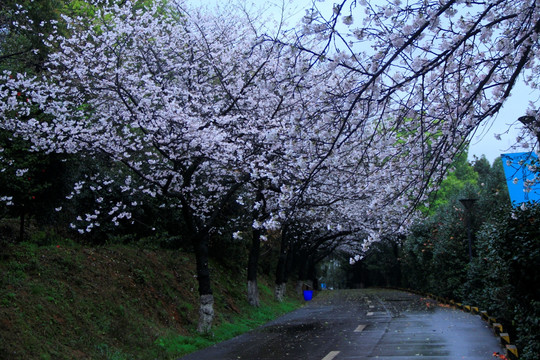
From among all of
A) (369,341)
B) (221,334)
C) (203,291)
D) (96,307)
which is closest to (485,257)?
(369,341)

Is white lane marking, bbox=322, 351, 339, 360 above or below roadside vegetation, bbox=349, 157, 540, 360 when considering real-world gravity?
below

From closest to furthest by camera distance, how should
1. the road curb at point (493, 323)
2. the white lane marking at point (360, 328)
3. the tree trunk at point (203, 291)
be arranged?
the road curb at point (493, 323) → the tree trunk at point (203, 291) → the white lane marking at point (360, 328)

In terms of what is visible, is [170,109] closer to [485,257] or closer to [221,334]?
[221,334]

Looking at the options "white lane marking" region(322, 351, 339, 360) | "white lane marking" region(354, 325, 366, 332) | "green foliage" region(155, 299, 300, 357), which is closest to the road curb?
"white lane marking" region(322, 351, 339, 360)

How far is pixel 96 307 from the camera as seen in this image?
11883 millimetres

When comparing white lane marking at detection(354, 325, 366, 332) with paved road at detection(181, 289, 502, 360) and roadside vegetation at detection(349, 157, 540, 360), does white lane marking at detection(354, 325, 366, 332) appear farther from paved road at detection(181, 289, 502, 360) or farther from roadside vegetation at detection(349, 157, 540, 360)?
roadside vegetation at detection(349, 157, 540, 360)

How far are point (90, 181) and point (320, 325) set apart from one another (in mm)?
8977

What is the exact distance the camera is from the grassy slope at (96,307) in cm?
946

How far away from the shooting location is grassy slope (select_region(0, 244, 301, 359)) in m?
9.46

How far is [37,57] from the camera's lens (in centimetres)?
2038

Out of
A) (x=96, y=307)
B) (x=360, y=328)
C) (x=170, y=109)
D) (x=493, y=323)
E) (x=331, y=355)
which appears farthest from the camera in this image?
(x=360, y=328)

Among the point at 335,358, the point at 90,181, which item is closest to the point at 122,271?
the point at 90,181

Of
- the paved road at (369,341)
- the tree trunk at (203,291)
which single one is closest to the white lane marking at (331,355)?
the paved road at (369,341)

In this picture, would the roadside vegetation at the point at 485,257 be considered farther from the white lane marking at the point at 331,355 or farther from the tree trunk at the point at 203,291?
the tree trunk at the point at 203,291
